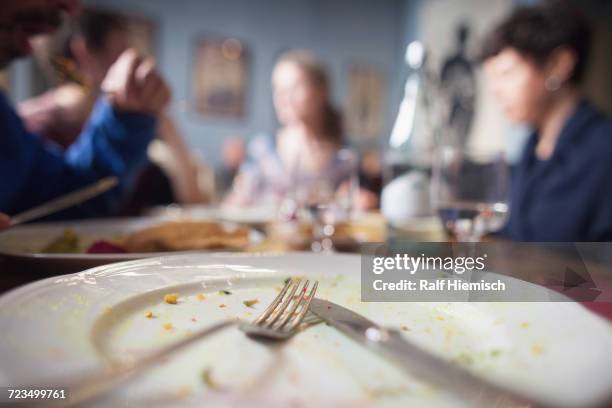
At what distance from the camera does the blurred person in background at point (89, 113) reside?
1798 millimetres

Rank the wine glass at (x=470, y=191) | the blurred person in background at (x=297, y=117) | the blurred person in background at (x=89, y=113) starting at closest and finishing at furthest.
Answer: the wine glass at (x=470, y=191) → the blurred person in background at (x=89, y=113) → the blurred person in background at (x=297, y=117)

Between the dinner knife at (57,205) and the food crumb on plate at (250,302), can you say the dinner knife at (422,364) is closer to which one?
the food crumb on plate at (250,302)

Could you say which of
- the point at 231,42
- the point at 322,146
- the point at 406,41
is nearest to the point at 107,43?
the point at 322,146

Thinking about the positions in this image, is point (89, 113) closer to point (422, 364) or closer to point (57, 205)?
point (57, 205)

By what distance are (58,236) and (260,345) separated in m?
0.51

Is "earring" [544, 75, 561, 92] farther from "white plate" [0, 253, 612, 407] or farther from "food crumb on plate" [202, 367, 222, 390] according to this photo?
"food crumb on plate" [202, 367, 222, 390]

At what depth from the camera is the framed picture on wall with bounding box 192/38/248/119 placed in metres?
4.57

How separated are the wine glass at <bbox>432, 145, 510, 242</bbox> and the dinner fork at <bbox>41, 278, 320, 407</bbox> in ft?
1.44

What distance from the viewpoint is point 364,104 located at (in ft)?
18.6

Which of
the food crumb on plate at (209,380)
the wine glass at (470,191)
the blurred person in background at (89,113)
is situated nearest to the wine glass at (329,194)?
the wine glass at (470,191)

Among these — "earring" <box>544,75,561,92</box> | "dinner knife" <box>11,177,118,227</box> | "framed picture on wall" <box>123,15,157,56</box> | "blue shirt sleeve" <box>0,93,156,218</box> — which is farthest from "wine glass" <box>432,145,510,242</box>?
"framed picture on wall" <box>123,15,157,56</box>

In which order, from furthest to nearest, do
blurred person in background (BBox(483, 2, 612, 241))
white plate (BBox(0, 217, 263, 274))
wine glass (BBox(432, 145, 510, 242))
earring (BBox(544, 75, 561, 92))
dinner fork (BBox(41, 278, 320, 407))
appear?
earring (BBox(544, 75, 561, 92)), blurred person in background (BBox(483, 2, 612, 241)), wine glass (BBox(432, 145, 510, 242)), white plate (BBox(0, 217, 263, 274)), dinner fork (BBox(41, 278, 320, 407))

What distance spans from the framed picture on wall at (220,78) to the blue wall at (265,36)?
85 mm

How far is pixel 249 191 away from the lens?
1828 millimetres
